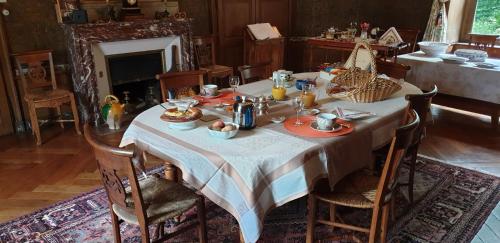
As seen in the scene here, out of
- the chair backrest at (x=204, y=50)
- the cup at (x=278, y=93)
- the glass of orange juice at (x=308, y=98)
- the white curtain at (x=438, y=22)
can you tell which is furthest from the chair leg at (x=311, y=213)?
the white curtain at (x=438, y=22)

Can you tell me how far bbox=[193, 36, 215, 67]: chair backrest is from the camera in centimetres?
471

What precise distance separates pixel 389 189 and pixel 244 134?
0.76 m

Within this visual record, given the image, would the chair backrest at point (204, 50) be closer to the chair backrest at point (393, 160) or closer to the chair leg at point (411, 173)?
the chair leg at point (411, 173)

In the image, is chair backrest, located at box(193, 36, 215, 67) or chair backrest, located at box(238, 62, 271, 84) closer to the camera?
chair backrest, located at box(238, 62, 271, 84)

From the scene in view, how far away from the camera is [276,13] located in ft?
19.2

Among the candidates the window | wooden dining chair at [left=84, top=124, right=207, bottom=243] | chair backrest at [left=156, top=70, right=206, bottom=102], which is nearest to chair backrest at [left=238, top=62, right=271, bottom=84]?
chair backrest at [left=156, top=70, right=206, bottom=102]

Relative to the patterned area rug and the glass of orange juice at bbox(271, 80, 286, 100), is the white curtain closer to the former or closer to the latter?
the patterned area rug

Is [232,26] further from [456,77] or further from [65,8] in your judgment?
[456,77]

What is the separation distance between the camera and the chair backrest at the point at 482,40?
416 centimetres

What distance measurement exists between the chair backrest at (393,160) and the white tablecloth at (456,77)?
2119 millimetres

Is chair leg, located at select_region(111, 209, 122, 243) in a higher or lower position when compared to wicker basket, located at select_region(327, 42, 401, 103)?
lower

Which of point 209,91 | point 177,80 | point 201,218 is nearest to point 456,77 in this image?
point 209,91

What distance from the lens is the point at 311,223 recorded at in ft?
6.22

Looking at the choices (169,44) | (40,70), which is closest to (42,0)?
(40,70)
